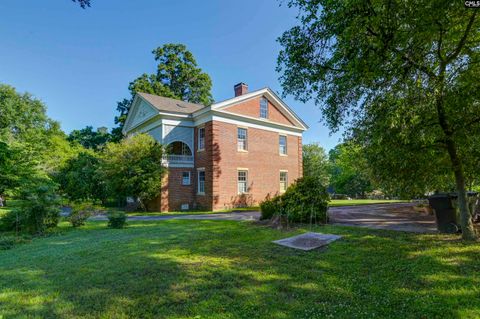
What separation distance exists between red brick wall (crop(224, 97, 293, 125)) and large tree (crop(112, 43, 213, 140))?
12612mm

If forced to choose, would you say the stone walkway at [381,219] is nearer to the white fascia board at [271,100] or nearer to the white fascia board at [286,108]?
the white fascia board at [271,100]

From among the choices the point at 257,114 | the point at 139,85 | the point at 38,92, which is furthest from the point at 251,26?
the point at 38,92

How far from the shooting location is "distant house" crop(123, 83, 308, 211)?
58.3 feet

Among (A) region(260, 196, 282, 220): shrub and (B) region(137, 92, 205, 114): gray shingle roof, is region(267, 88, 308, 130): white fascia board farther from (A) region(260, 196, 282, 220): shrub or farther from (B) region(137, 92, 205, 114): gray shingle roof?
(A) region(260, 196, 282, 220): shrub

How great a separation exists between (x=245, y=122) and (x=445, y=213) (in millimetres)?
14472

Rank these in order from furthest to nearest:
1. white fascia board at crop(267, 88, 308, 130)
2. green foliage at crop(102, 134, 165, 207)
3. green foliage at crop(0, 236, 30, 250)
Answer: white fascia board at crop(267, 88, 308, 130) → green foliage at crop(102, 134, 165, 207) → green foliage at crop(0, 236, 30, 250)

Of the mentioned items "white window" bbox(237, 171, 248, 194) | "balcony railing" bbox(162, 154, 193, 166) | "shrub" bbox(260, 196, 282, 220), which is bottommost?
"shrub" bbox(260, 196, 282, 220)

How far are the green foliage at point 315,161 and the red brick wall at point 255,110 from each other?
15260 millimetres

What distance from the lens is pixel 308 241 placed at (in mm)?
6586

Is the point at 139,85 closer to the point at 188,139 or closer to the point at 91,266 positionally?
the point at 188,139

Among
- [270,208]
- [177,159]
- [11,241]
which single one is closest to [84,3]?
Result: [11,241]

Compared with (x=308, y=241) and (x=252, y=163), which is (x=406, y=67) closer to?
(x=308, y=241)

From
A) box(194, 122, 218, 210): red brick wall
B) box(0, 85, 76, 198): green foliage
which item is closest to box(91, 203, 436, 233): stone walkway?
box(194, 122, 218, 210): red brick wall

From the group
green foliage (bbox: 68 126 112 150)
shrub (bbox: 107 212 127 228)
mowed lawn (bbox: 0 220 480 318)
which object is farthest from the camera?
green foliage (bbox: 68 126 112 150)
